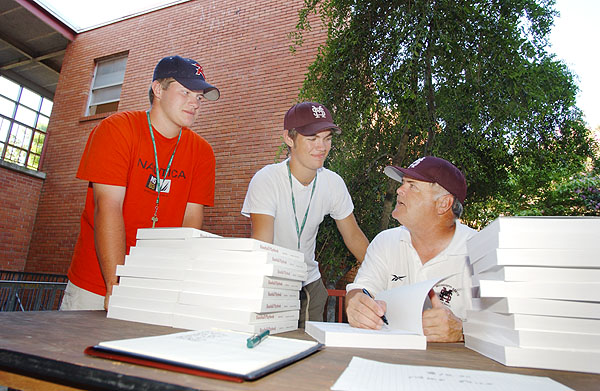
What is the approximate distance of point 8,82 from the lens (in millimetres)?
11453

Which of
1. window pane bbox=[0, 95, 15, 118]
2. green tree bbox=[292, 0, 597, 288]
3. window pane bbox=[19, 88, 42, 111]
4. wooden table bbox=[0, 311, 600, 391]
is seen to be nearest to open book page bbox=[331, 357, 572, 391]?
wooden table bbox=[0, 311, 600, 391]

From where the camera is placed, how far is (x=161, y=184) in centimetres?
196

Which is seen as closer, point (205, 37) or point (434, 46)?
point (434, 46)

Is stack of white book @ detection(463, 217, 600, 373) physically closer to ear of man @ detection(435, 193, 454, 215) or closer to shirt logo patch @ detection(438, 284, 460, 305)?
shirt logo patch @ detection(438, 284, 460, 305)

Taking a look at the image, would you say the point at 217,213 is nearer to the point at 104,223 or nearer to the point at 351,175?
the point at 351,175

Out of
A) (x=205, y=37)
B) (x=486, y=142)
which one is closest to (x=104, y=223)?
(x=486, y=142)

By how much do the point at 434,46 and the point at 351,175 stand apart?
67.5 inches

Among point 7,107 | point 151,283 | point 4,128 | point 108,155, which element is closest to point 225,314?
point 151,283

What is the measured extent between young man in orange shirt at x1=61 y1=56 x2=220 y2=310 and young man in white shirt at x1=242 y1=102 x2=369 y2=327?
334 mm

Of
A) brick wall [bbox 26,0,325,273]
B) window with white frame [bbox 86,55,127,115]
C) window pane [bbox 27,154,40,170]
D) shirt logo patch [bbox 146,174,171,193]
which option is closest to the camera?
shirt logo patch [bbox 146,174,171,193]

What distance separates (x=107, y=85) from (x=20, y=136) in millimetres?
2975

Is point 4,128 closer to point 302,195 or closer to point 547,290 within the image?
point 302,195

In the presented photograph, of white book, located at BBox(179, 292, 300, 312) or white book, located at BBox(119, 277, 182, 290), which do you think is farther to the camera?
white book, located at BBox(119, 277, 182, 290)

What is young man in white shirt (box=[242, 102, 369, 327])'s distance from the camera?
2250 mm
